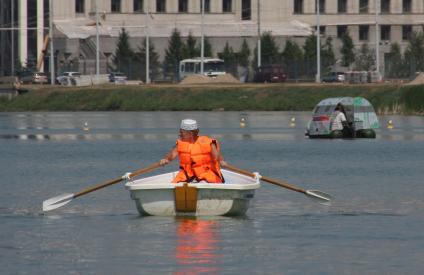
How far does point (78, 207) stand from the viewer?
40719 millimetres

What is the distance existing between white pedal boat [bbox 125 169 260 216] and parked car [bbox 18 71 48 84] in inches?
4188

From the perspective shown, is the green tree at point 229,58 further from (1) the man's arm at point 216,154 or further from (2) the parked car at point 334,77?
(1) the man's arm at point 216,154

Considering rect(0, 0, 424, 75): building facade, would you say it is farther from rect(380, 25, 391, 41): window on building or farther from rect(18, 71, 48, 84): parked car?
rect(18, 71, 48, 84): parked car

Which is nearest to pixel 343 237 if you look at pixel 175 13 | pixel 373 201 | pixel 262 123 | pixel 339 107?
pixel 373 201

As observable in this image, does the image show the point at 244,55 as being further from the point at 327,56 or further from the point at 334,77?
the point at 334,77

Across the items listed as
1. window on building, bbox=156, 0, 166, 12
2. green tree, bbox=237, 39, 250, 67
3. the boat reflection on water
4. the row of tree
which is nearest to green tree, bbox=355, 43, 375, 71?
the row of tree

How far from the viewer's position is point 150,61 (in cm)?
15062

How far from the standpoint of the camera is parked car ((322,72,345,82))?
136038 millimetres

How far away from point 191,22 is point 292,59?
16.0 meters

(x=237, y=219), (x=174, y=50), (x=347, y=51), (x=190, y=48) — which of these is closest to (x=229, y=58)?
(x=190, y=48)

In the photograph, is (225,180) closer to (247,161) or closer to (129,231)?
(129,231)

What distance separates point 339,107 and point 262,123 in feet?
78.9

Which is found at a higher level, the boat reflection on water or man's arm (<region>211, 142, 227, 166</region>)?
man's arm (<region>211, 142, 227, 166</region>)

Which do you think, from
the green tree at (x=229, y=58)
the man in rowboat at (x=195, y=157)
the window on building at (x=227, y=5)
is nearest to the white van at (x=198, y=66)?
the green tree at (x=229, y=58)
